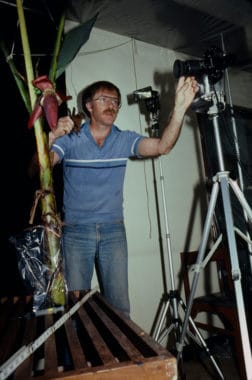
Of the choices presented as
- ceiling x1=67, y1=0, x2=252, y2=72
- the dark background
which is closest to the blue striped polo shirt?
the dark background

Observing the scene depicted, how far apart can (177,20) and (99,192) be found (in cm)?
137

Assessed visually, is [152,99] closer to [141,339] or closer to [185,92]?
[185,92]

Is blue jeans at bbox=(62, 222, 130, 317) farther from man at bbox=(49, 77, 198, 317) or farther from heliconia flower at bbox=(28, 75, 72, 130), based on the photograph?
heliconia flower at bbox=(28, 75, 72, 130)

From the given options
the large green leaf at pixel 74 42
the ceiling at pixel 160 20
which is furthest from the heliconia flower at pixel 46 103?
the ceiling at pixel 160 20

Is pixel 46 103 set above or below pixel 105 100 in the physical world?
below

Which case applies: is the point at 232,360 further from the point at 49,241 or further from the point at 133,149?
the point at 49,241

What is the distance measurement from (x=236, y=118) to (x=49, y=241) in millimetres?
2219

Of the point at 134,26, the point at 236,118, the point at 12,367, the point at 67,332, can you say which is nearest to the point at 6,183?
the point at 67,332

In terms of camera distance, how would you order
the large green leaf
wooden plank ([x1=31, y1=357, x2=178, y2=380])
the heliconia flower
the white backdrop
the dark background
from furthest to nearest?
the white backdrop
the dark background
the large green leaf
the heliconia flower
wooden plank ([x1=31, y1=357, x2=178, y2=380])

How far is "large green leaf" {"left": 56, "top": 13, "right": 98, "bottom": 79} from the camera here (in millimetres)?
1043

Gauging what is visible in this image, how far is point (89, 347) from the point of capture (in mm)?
673

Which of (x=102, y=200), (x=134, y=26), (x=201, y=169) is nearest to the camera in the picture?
(x=102, y=200)

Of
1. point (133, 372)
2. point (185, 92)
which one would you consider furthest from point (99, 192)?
point (133, 372)

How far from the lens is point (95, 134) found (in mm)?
1639
